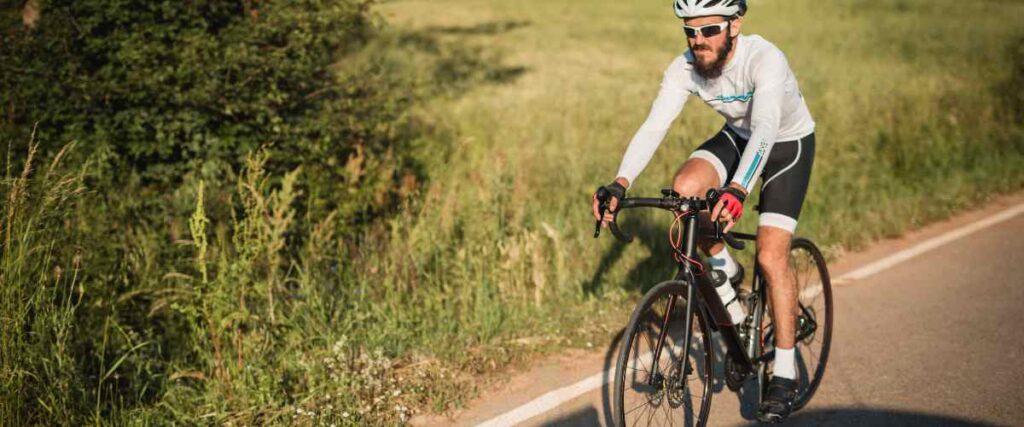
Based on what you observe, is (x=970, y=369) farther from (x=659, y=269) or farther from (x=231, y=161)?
(x=231, y=161)

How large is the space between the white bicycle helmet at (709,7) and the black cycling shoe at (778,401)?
1862 millimetres

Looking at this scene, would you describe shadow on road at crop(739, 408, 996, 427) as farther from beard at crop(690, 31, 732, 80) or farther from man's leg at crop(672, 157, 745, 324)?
beard at crop(690, 31, 732, 80)

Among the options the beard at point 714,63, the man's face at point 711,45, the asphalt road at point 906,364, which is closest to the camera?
the man's face at point 711,45

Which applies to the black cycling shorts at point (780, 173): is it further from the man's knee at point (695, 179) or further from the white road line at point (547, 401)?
the white road line at point (547, 401)

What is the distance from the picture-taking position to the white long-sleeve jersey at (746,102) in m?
4.53

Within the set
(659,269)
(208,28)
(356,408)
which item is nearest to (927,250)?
(659,269)

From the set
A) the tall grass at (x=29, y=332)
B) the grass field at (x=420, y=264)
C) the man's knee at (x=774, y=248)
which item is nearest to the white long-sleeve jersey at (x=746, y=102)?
the man's knee at (x=774, y=248)

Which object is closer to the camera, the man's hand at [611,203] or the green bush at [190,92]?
the man's hand at [611,203]

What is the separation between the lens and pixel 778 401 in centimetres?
494

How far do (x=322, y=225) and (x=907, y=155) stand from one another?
775 cm

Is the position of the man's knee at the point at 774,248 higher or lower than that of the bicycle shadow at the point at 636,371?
higher

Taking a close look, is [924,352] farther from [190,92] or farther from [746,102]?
[190,92]

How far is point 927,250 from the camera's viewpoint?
864 centimetres

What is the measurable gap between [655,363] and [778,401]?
0.98 metres
